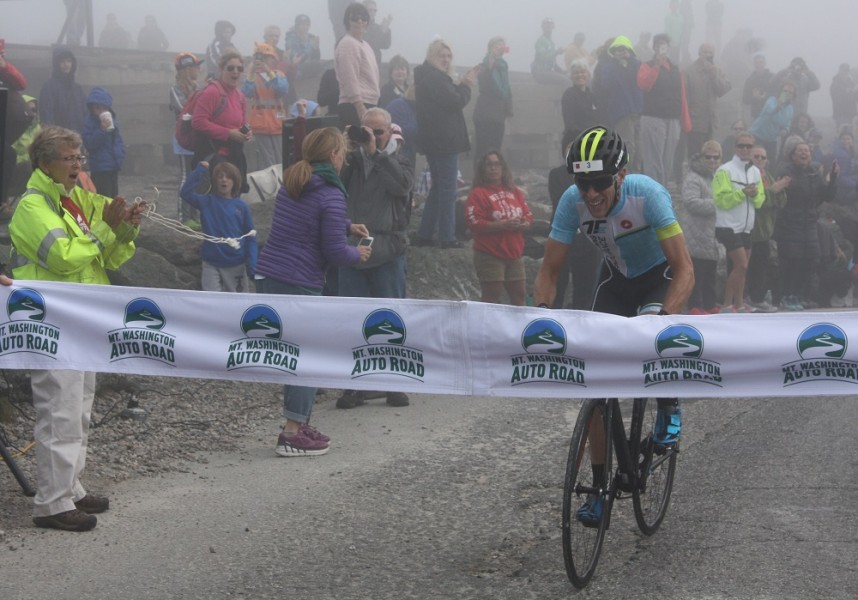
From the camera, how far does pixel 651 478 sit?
657cm

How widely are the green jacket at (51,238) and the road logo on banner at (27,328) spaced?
26cm

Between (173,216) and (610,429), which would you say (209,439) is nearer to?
(610,429)

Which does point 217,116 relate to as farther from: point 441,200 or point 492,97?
point 492,97

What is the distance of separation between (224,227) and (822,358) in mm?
6059

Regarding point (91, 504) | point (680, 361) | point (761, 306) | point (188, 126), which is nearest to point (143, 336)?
point (91, 504)

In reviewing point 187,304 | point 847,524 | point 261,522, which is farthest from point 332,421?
point 847,524

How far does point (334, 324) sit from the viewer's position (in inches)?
242

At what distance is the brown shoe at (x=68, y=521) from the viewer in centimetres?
659

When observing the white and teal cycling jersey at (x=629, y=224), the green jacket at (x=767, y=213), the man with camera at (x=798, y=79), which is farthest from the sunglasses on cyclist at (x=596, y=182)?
the man with camera at (x=798, y=79)

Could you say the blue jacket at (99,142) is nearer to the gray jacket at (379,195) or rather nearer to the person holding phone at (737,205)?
the gray jacket at (379,195)

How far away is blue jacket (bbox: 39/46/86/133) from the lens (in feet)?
46.1

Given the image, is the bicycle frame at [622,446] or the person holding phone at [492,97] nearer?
the bicycle frame at [622,446]

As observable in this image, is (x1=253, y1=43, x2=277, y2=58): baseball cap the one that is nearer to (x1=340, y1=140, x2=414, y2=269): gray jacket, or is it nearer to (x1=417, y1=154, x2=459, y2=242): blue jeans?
(x1=417, y1=154, x2=459, y2=242): blue jeans

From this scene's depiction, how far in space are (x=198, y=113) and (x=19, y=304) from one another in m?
6.05
